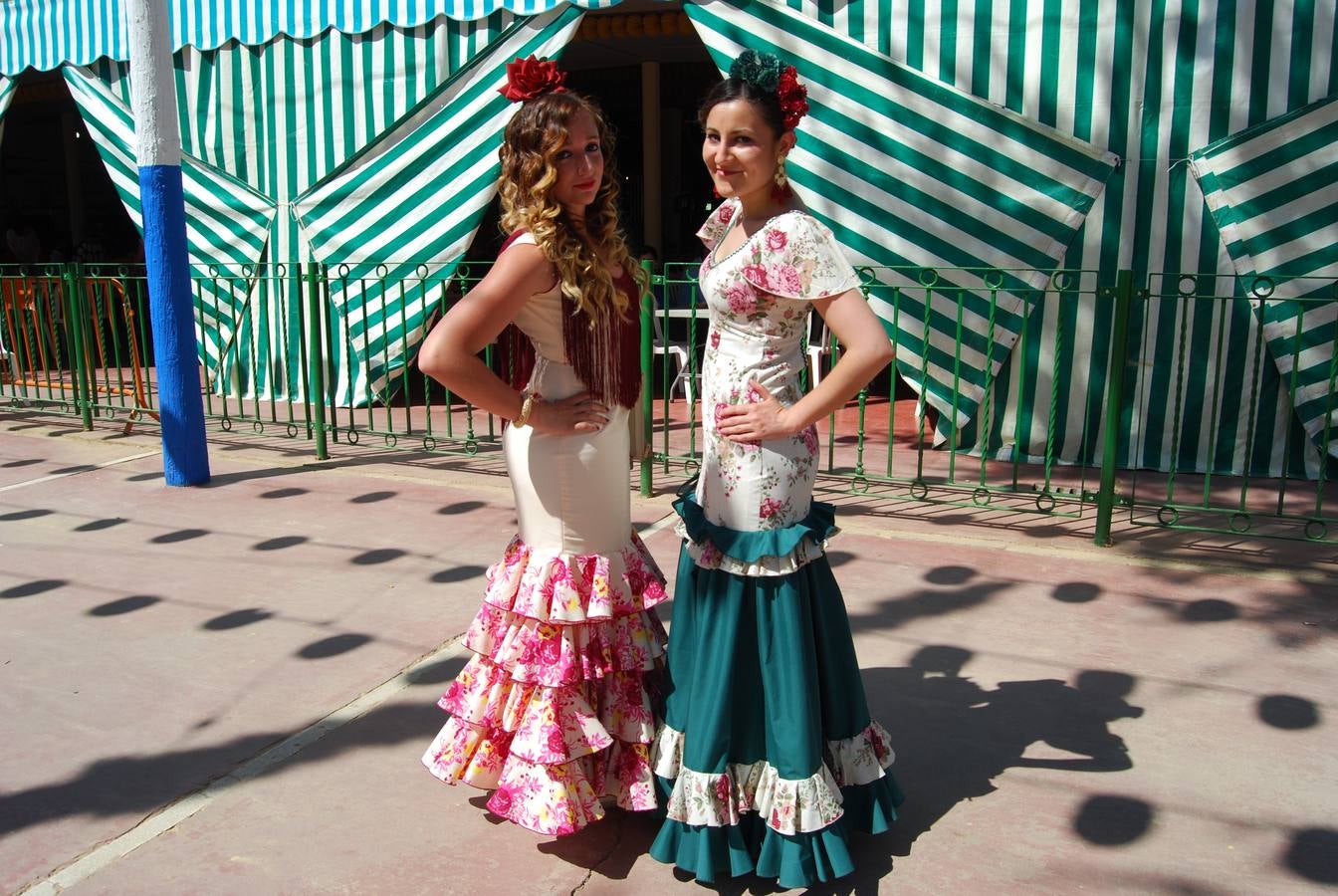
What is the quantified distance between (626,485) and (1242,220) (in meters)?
5.04

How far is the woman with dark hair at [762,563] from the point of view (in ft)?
7.77

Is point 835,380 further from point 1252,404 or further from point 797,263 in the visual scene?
point 1252,404

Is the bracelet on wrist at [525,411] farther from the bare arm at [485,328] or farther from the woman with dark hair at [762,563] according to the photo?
the woman with dark hair at [762,563]

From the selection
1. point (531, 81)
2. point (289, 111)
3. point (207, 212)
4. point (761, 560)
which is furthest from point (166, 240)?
point (761, 560)

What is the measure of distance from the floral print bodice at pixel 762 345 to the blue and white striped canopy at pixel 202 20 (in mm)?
5540

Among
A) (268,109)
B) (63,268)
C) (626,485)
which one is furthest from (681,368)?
(626,485)

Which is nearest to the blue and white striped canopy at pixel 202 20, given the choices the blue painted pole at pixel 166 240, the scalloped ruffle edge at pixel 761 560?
the blue painted pole at pixel 166 240

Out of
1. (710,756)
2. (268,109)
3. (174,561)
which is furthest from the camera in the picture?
(268,109)

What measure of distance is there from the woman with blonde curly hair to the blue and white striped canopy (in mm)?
5305

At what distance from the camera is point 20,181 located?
61.2 ft

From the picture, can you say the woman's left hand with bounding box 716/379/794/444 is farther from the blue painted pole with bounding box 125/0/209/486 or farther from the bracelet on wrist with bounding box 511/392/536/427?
the blue painted pole with bounding box 125/0/209/486

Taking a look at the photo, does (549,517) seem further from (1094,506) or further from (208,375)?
(208,375)

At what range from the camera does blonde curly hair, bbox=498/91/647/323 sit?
8.08 feet

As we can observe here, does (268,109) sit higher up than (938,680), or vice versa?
(268,109)
